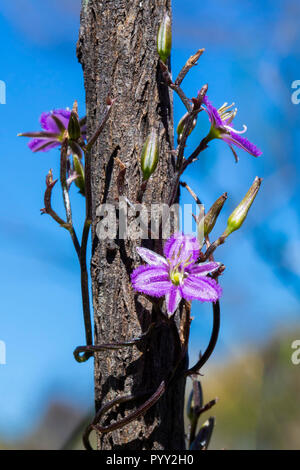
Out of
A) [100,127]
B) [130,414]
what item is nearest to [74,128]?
[100,127]

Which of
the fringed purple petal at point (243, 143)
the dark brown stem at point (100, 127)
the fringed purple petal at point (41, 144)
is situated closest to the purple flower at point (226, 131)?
the fringed purple petal at point (243, 143)

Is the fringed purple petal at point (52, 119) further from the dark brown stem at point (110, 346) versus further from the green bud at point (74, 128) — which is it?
the dark brown stem at point (110, 346)

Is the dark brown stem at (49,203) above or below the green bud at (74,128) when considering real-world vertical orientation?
below

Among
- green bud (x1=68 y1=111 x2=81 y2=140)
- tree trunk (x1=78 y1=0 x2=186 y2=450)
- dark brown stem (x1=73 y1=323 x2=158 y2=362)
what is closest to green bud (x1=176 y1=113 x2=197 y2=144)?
tree trunk (x1=78 y1=0 x2=186 y2=450)

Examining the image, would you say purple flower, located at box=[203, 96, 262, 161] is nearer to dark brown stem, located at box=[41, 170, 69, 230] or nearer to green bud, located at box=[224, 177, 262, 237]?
green bud, located at box=[224, 177, 262, 237]

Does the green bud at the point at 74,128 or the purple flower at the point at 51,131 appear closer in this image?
the green bud at the point at 74,128
